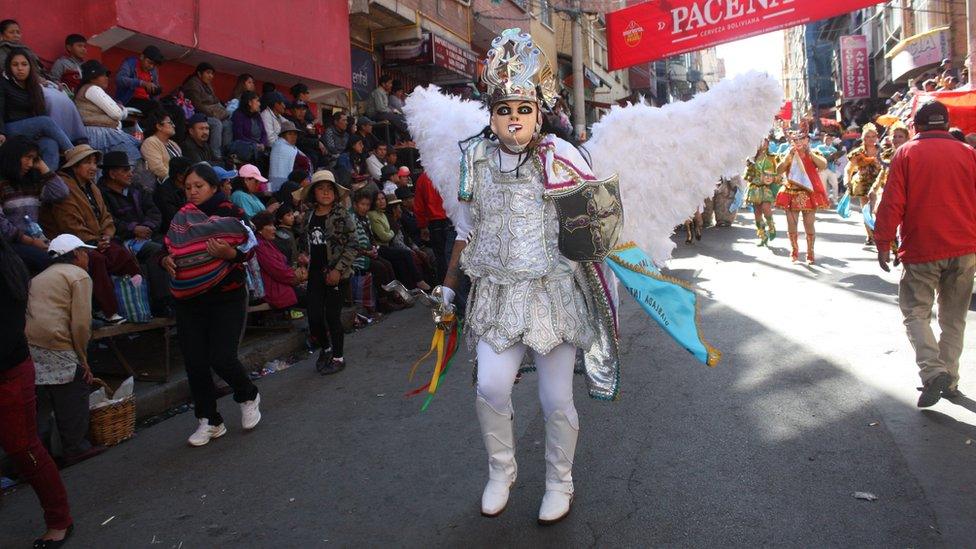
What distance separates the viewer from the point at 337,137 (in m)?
11.9

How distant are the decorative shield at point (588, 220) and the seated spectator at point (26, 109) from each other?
17.6 ft

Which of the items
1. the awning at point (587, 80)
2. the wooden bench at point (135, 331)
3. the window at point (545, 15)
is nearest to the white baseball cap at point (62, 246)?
the wooden bench at point (135, 331)

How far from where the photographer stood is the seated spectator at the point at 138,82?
27.7 feet

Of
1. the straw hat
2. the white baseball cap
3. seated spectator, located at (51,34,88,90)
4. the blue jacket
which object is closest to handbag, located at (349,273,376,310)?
the blue jacket

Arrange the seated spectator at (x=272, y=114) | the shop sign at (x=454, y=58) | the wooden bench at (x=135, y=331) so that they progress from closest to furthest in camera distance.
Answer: the wooden bench at (x=135, y=331)
the seated spectator at (x=272, y=114)
the shop sign at (x=454, y=58)

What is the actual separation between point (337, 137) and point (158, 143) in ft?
14.0

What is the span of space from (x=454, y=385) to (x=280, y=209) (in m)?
4.04

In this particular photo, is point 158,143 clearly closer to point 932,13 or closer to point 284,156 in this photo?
point 284,156

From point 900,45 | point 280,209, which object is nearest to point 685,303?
point 280,209

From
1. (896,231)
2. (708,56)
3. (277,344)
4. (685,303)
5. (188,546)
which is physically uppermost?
(708,56)

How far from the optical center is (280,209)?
860 centimetres

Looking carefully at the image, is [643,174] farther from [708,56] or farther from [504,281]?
Answer: [708,56]

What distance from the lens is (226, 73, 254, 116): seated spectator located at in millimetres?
10039

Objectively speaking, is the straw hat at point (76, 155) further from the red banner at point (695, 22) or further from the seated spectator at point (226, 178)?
the red banner at point (695, 22)
